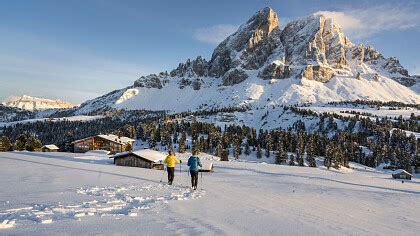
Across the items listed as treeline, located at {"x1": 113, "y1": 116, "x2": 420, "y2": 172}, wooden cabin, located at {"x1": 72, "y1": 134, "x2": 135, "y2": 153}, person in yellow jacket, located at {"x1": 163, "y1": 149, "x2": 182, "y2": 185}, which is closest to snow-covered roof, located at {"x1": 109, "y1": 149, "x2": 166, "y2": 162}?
person in yellow jacket, located at {"x1": 163, "y1": 149, "x2": 182, "y2": 185}

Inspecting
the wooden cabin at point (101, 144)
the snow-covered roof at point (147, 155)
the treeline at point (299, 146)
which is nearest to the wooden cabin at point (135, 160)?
the snow-covered roof at point (147, 155)

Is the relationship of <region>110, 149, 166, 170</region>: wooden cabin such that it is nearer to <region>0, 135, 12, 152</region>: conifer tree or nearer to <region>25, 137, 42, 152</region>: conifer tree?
<region>25, 137, 42, 152</region>: conifer tree

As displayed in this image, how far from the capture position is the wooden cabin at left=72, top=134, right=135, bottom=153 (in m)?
102

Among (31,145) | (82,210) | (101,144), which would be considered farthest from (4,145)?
(82,210)

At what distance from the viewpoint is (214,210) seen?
1179 cm

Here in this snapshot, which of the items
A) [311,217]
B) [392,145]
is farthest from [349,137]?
[311,217]

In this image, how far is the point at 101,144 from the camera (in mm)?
106375

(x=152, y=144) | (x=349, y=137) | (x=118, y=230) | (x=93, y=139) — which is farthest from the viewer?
(x=349, y=137)

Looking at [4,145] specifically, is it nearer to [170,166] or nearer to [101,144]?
[101,144]

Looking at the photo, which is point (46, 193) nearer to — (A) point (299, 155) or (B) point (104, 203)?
(B) point (104, 203)

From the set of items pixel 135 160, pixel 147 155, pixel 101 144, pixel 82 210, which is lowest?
pixel 101 144

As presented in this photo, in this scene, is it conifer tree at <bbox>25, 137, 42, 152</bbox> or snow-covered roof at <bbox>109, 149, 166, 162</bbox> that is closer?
snow-covered roof at <bbox>109, 149, 166, 162</bbox>

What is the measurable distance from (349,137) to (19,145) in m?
146

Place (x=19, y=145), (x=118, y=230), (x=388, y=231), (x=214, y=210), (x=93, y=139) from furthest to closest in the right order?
1. (x=93, y=139)
2. (x=19, y=145)
3. (x=214, y=210)
4. (x=388, y=231)
5. (x=118, y=230)
